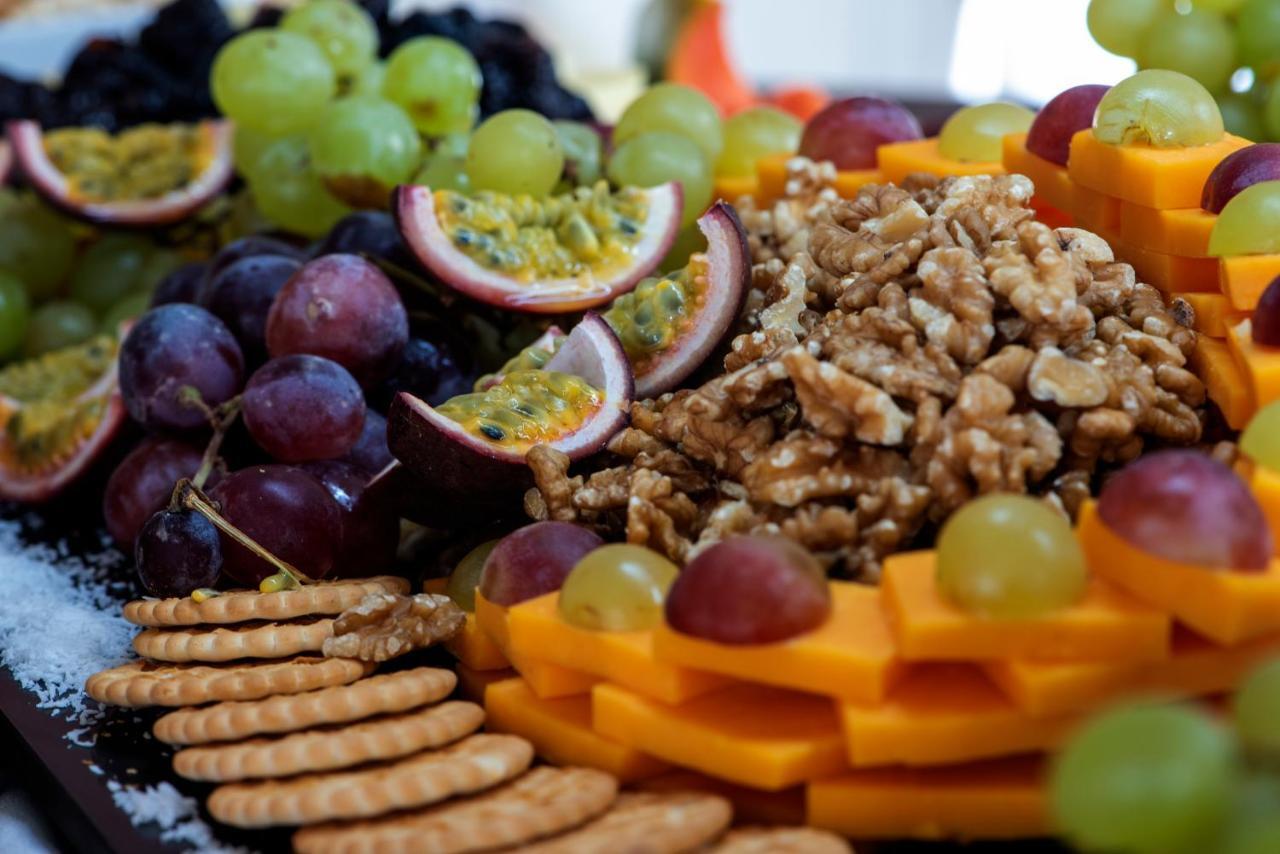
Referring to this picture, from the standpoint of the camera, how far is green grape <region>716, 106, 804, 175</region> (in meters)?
1.50

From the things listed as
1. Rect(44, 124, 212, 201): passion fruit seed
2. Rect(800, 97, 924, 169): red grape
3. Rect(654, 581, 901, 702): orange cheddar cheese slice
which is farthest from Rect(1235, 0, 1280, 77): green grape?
Rect(44, 124, 212, 201): passion fruit seed

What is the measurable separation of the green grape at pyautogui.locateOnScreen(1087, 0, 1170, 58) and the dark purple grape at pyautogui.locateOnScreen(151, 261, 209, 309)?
1.01 metres

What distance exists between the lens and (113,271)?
186 centimetres

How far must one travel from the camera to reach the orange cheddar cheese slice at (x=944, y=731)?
0.73 metres

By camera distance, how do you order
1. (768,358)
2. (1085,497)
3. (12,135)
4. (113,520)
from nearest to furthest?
(1085,497) < (768,358) < (113,520) < (12,135)

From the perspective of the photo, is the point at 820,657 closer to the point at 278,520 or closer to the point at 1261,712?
the point at 1261,712

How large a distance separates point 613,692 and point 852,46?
508cm

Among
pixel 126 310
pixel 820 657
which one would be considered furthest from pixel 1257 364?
pixel 126 310

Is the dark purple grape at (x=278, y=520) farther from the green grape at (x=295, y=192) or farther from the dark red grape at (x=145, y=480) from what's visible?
the green grape at (x=295, y=192)

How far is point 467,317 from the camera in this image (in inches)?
53.8

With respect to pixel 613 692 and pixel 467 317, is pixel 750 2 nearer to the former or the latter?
pixel 467 317

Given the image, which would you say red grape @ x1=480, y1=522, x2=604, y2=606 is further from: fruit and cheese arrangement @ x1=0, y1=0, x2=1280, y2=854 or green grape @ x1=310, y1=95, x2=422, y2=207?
green grape @ x1=310, y1=95, x2=422, y2=207

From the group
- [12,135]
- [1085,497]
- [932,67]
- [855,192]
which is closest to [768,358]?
[1085,497]

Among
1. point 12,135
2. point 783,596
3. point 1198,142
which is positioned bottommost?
point 12,135
